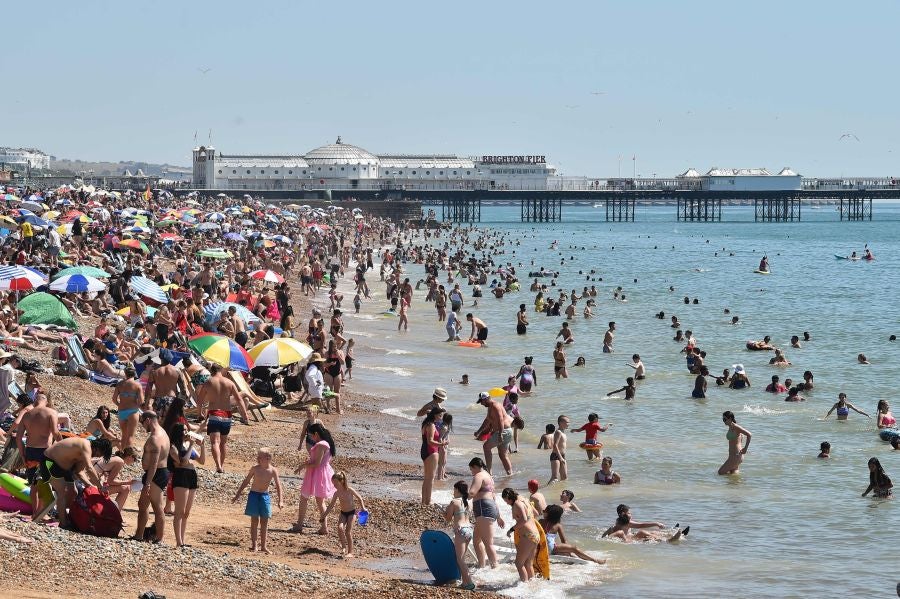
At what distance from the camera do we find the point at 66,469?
9.75 metres

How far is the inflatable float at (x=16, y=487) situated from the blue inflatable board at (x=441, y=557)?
11.5 ft

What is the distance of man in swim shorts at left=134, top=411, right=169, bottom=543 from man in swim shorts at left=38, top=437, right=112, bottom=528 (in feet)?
1.43

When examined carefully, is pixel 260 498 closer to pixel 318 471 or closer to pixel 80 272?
pixel 318 471

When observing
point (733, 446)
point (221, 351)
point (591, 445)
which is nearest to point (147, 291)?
point (221, 351)

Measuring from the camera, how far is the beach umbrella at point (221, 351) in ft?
51.4

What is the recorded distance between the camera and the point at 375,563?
1133 cm

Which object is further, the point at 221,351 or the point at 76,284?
the point at 76,284

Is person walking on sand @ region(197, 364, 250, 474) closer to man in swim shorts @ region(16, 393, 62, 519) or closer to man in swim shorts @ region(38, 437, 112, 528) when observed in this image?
man in swim shorts @ region(16, 393, 62, 519)

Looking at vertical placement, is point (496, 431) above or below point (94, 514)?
below

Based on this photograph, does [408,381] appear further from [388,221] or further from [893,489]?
[388,221]

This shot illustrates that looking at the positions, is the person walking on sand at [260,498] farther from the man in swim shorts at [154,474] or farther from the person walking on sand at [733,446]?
the person walking on sand at [733,446]

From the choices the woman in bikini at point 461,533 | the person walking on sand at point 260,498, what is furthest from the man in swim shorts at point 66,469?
the woman in bikini at point 461,533

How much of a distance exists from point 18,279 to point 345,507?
38.4ft

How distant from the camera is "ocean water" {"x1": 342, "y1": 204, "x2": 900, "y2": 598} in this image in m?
12.4
